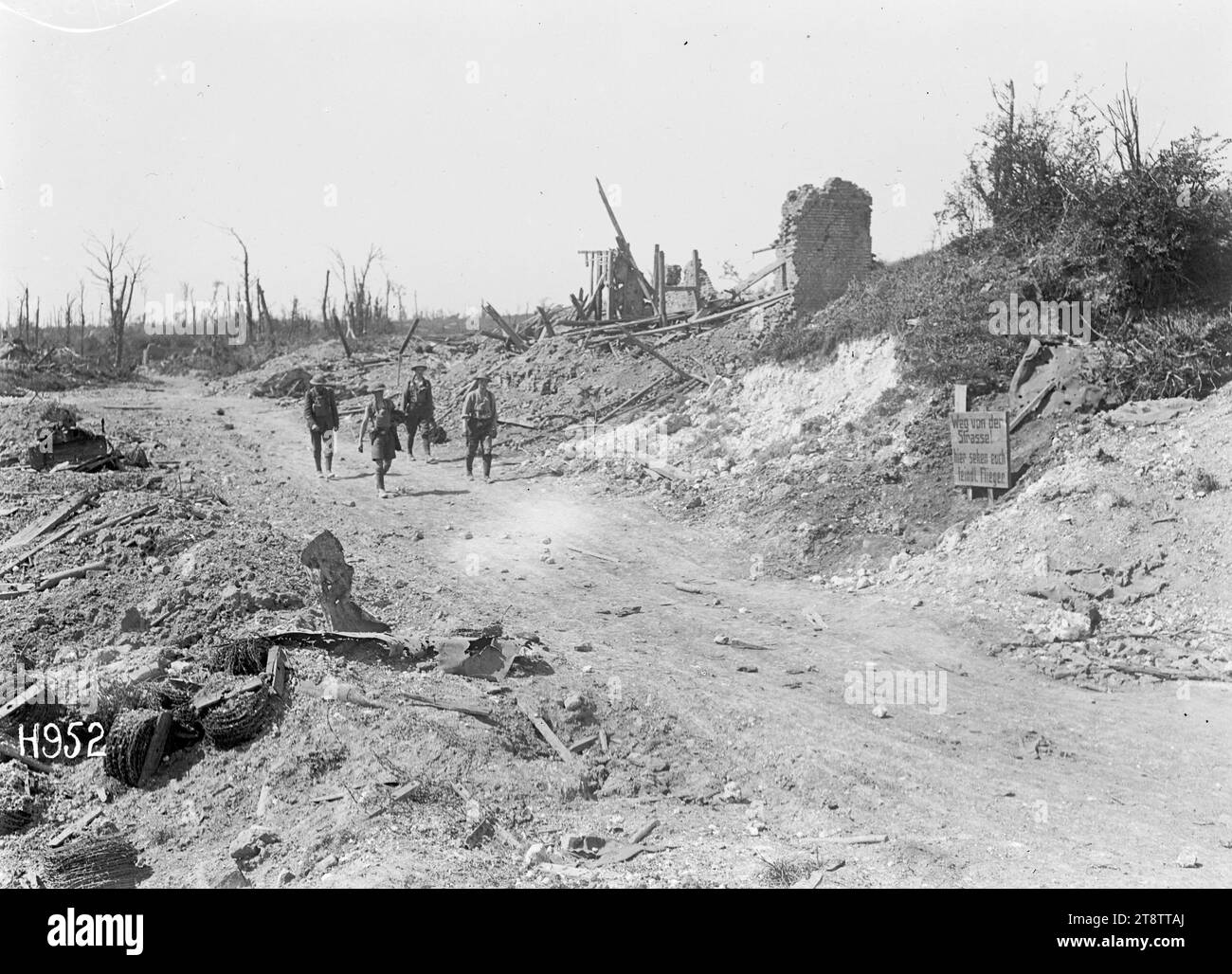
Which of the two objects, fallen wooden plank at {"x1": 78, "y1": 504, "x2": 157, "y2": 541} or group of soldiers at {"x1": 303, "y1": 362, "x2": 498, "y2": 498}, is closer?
fallen wooden plank at {"x1": 78, "y1": 504, "x2": 157, "y2": 541}

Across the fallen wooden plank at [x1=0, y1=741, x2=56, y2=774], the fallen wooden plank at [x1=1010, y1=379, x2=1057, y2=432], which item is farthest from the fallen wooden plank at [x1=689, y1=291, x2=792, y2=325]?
the fallen wooden plank at [x1=0, y1=741, x2=56, y2=774]

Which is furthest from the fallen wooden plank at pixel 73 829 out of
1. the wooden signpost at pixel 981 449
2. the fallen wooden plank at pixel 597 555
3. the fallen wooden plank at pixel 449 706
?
the wooden signpost at pixel 981 449

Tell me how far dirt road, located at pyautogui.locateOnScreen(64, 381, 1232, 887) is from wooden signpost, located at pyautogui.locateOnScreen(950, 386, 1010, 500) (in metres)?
2.08

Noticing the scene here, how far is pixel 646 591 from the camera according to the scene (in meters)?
10.2

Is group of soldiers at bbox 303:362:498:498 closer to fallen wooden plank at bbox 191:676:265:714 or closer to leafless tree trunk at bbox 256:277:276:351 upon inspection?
fallen wooden plank at bbox 191:676:265:714

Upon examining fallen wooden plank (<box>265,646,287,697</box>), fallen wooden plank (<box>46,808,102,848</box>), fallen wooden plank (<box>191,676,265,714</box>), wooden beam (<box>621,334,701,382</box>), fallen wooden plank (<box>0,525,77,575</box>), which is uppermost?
wooden beam (<box>621,334,701,382</box>)

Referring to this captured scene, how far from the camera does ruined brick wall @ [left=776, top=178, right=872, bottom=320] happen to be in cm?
1956

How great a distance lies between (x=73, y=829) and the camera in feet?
19.1

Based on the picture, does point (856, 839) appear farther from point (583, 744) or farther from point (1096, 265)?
point (1096, 265)

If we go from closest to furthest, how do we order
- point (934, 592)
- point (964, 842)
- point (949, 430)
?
point (964, 842) → point (934, 592) → point (949, 430)

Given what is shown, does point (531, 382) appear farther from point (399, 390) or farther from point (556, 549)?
point (556, 549)
